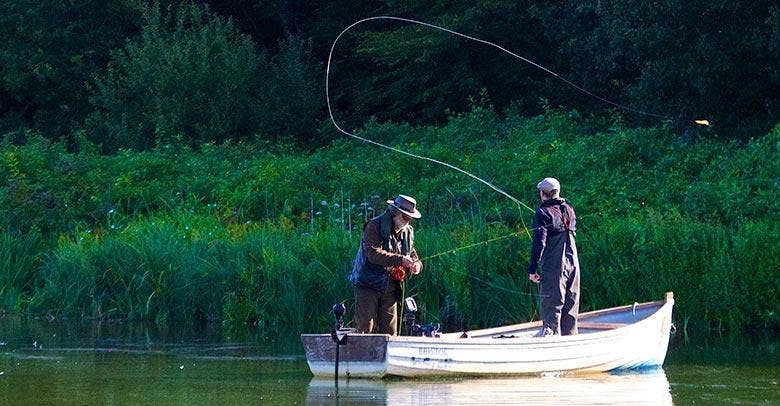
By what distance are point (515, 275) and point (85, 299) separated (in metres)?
5.16

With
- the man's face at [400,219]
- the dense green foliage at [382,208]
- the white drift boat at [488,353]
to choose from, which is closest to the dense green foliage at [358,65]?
the dense green foliage at [382,208]

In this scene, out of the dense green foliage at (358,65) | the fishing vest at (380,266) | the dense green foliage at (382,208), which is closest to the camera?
the fishing vest at (380,266)

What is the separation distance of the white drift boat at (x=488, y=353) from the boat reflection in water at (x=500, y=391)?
9cm

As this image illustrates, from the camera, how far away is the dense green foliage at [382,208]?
50.2ft

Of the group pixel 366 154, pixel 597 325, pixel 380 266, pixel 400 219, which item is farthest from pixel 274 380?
pixel 366 154

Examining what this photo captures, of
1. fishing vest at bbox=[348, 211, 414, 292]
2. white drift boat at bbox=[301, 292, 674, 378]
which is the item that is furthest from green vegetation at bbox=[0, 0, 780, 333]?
fishing vest at bbox=[348, 211, 414, 292]

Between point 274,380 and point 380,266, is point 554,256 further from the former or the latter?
point 274,380

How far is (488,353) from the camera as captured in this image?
11836 millimetres

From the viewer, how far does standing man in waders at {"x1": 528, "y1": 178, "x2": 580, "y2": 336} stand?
12.1 metres

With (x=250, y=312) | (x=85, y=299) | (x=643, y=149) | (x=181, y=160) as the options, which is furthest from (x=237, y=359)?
(x=181, y=160)

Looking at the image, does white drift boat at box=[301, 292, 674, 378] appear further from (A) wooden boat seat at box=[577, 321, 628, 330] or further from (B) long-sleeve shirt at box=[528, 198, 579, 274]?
(B) long-sleeve shirt at box=[528, 198, 579, 274]

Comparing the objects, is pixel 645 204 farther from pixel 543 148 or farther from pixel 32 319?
pixel 32 319

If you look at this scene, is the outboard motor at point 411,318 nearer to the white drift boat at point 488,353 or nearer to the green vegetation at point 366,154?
the white drift boat at point 488,353

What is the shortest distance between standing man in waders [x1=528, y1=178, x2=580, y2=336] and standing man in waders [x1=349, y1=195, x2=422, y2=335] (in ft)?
3.19
